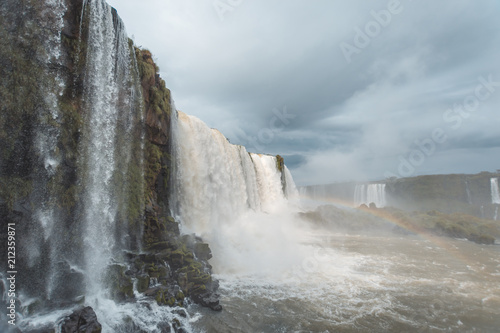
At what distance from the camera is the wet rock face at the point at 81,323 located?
5.70 metres

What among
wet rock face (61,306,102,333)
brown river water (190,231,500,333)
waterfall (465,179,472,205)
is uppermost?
waterfall (465,179,472,205)

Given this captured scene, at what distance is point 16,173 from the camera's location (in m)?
6.77

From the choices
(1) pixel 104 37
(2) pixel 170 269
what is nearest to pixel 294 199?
(2) pixel 170 269

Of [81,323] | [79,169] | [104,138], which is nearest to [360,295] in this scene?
[81,323]

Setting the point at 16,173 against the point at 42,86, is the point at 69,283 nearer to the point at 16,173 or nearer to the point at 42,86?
the point at 16,173

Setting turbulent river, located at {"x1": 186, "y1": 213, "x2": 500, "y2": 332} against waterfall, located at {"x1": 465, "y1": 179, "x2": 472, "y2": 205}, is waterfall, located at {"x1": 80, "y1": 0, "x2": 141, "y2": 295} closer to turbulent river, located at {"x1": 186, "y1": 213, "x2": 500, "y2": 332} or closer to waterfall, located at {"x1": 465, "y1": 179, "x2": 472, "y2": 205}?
turbulent river, located at {"x1": 186, "y1": 213, "x2": 500, "y2": 332}

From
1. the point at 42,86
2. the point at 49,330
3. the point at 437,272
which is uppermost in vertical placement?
the point at 42,86

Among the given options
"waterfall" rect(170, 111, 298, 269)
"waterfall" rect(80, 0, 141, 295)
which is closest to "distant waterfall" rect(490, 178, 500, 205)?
"waterfall" rect(170, 111, 298, 269)

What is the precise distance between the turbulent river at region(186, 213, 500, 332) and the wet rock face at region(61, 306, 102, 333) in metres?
2.70

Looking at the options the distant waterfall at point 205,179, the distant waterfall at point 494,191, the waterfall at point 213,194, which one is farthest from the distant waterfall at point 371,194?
the waterfall at point 213,194

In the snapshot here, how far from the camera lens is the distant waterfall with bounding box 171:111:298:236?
14.8 metres

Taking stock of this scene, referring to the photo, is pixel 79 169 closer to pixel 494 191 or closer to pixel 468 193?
pixel 494 191

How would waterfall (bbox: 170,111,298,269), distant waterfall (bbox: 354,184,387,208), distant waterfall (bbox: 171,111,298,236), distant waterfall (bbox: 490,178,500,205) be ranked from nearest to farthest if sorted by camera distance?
waterfall (bbox: 170,111,298,269) < distant waterfall (bbox: 171,111,298,236) < distant waterfall (bbox: 490,178,500,205) < distant waterfall (bbox: 354,184,387,208)

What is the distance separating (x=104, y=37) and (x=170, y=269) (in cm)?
894
